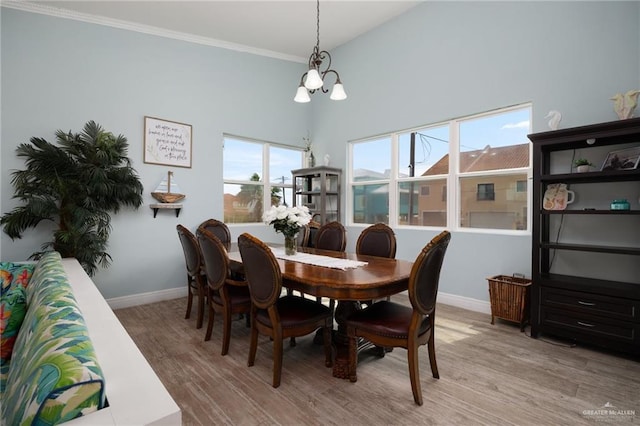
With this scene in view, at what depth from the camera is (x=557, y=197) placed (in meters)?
2.89

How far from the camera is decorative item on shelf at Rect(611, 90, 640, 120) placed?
8.00 feet

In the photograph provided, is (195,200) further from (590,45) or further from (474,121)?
(590,45)

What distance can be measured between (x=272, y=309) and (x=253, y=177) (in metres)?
3.30

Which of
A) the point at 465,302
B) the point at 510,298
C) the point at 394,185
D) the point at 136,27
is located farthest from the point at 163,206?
the point at 510,298

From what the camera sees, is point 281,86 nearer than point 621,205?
No

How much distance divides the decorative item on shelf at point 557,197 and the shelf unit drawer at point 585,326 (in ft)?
2.99

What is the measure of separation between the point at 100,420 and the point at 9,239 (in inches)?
143

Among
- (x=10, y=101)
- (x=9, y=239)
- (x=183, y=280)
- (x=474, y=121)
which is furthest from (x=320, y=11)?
(x=9, y=239)

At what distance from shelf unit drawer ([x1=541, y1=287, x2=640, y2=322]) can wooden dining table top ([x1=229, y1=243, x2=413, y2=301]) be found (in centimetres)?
135

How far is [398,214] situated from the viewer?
174 inches

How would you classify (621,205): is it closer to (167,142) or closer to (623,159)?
(623,159)

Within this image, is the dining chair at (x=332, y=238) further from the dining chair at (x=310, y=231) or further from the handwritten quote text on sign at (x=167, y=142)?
the handwritten quote text on sign at (x=167, y=142)

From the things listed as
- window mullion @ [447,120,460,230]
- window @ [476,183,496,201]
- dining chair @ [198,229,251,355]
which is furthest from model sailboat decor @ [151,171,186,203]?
window @ [476,183,496,201]

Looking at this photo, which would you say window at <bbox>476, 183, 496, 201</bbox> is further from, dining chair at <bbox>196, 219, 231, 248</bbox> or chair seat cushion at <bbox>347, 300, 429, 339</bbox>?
dining chair at <bbox>196, 219, 231, 248</bbox>
